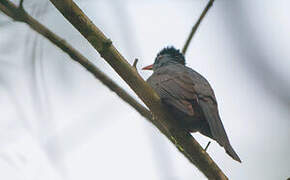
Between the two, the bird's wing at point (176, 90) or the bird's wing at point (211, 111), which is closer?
the bird's wing at point (211, 111)

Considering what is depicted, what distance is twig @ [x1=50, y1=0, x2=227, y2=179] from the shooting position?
112 inches

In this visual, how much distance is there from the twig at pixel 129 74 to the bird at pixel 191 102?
0.63 feet

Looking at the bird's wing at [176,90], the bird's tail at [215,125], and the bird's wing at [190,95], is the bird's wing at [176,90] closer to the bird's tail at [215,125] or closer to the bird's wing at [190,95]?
the bird's wing at [190,95]

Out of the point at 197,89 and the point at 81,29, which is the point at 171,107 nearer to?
the point at 197,89

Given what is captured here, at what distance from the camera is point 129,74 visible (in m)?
3.00

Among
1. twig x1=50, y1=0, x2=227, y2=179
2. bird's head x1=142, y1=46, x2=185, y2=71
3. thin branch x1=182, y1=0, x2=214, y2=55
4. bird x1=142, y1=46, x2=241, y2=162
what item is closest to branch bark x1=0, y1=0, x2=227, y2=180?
twig x1=50, y1=0, x2=227, y2=179

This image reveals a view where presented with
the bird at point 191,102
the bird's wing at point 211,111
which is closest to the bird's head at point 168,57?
the bird at point 191,102

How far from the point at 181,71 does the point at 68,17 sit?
1.84 meters

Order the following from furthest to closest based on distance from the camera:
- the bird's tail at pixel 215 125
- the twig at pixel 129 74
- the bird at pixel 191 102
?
the bird at pixel 191 102, the bird's tail at pixel 215 125, the twig at pixel 129 74

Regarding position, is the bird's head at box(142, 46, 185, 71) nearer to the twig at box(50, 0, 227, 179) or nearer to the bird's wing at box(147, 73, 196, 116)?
the bird's wing at box(147, 73, 196, 116)

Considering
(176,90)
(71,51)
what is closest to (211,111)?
(176,90)

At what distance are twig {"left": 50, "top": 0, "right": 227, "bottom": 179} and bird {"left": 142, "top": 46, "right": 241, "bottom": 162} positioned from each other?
192mm

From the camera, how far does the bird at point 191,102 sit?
11.5 feet

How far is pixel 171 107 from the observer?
354 centimetres
